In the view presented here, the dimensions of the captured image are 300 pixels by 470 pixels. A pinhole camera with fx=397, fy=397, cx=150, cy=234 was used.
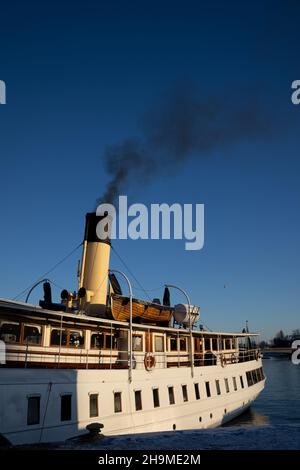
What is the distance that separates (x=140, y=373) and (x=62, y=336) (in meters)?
4.86

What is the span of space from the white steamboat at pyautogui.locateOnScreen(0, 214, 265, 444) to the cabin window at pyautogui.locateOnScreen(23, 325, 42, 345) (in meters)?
0.04

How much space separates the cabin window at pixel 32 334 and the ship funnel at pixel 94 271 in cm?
530

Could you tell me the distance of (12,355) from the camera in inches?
619

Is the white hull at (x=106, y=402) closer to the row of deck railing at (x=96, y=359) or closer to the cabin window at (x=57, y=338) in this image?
the row of deck railing at (x=96, y=359)

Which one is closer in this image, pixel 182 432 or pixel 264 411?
pixel 182 432

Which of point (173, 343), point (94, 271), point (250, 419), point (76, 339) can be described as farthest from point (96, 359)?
point (250, 419)

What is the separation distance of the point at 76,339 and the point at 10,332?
4041mm

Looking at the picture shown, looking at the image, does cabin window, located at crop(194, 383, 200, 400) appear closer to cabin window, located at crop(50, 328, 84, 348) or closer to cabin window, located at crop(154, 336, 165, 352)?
cabin window, located at crop(154, 336, 165, 352)

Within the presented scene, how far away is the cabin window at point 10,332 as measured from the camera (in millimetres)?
15727

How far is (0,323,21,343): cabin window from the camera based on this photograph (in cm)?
→ 1573

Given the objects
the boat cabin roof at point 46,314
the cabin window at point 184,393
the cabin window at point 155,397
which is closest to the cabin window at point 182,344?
the cabin window at point 184,393

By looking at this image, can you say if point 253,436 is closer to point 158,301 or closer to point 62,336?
point 62,336
